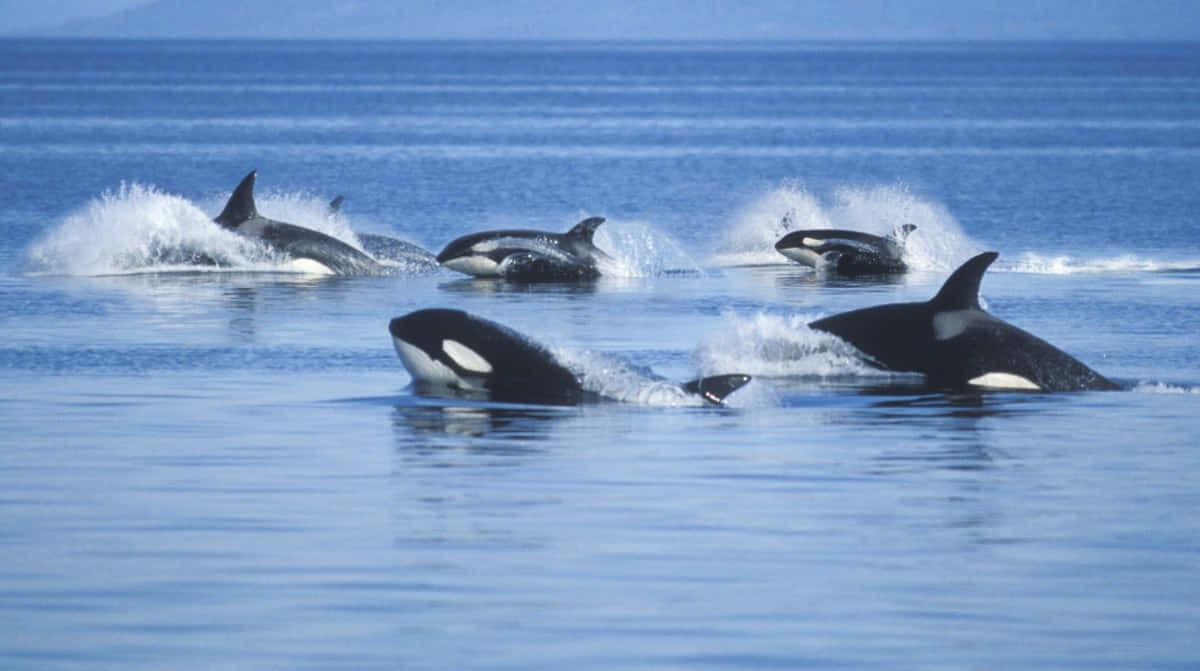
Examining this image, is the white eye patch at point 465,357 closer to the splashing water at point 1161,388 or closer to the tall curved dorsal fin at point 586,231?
the splashing water at point 1161,388

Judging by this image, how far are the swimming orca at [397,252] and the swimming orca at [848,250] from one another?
14.5 ft

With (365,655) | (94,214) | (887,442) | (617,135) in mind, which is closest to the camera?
(365,655)

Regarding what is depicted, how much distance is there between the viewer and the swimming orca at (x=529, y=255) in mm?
27703

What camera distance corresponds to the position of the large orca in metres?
17.0

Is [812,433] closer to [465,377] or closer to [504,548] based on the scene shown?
[465,377]

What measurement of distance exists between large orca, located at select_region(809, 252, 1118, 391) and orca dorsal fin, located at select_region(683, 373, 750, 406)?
5.24 ft

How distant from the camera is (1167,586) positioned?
35.0ft

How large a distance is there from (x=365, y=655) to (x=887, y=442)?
19.8 ft

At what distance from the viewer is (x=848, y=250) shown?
96.8 ft

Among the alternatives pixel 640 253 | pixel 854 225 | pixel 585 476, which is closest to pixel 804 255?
pixel 640 253

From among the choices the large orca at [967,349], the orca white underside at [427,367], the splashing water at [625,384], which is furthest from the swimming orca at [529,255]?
the splashing water at [625,384]

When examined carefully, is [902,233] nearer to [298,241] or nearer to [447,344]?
[298,241]

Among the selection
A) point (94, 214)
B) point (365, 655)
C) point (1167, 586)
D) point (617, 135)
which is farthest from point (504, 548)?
point (617, 135)

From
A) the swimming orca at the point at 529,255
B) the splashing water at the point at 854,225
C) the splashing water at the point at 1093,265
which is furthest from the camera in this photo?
the splashing water at the point at 854,225
